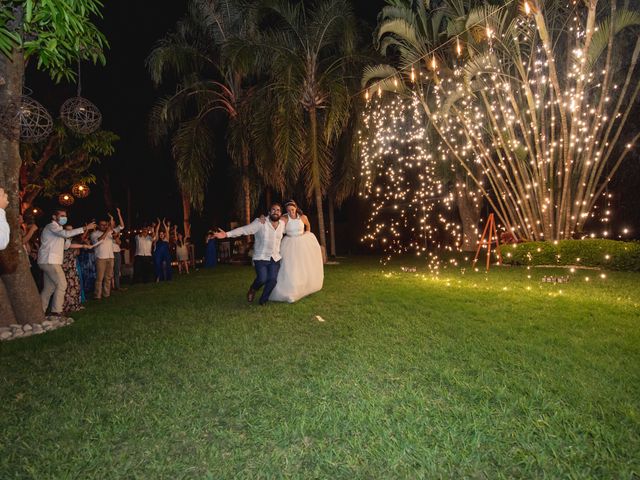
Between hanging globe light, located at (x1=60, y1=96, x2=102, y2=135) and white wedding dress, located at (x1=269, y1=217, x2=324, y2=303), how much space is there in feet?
13.1

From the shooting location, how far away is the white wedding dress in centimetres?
855

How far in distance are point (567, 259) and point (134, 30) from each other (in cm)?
1799

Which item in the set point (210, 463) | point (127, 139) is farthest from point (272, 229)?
point (127, 139)

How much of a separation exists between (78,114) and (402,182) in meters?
15.0

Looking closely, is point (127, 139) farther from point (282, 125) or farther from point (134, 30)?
point (282, 125)

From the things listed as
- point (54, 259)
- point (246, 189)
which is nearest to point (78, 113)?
point (54, 259)

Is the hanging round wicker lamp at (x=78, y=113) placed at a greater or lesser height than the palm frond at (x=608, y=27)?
lesser

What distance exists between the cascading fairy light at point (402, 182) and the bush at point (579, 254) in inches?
137

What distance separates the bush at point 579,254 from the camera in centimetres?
1148

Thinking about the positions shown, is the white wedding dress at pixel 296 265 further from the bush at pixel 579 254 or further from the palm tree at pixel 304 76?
the bush at pixel 579 254

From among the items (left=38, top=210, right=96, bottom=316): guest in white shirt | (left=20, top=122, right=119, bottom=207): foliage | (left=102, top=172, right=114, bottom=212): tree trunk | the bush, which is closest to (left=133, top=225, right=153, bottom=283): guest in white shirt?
(left=20, top=122, right=119, bottom=207): foliage

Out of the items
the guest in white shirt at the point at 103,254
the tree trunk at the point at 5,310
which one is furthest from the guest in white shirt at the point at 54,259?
the guest in white shirt at the point at 103,254

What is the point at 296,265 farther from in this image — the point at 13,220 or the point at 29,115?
the point at 29,115

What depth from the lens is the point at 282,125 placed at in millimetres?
14914
